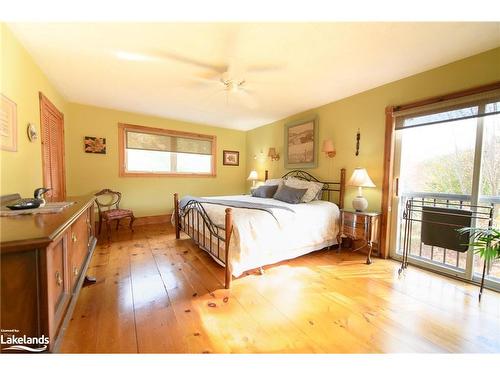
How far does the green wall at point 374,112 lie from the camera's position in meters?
2.02

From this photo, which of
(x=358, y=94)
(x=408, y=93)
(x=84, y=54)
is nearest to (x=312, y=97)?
(x=358, y=94)

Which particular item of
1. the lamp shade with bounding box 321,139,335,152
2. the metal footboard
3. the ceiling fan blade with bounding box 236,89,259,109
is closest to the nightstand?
the lamp shade with bounding box 321,139,335,152

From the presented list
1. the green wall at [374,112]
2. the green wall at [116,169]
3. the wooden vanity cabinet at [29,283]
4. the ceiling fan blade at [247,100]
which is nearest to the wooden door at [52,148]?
the green wall at [116,169]

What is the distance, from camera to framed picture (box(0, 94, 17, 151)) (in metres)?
1.54

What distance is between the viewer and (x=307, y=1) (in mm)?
1378

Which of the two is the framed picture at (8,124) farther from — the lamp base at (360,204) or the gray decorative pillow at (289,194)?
the lamp base at (360,204)

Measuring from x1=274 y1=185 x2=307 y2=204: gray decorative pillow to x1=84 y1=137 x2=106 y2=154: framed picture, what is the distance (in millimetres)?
3410

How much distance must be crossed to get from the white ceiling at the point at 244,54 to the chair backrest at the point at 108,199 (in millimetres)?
1704

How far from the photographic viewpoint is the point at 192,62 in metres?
2.19

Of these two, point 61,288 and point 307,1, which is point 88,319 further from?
point 307,1

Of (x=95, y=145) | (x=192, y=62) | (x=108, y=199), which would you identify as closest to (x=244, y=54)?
(x=192, y=62)

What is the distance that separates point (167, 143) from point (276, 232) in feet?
11.1

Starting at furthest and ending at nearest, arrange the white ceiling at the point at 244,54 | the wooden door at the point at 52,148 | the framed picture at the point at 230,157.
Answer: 1. the framed picture at the point at 230,157
2. the wooden door at the point at 52,148
3. the white ceiling at the point at 244,54

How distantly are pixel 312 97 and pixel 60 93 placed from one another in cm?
392
